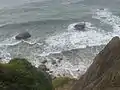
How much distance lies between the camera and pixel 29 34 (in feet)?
152

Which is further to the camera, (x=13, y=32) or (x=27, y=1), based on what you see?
(x=27, y=1)

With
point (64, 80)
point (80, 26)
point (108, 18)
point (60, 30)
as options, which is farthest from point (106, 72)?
point (108, 18)

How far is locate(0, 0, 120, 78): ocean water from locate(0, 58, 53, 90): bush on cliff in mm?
18605

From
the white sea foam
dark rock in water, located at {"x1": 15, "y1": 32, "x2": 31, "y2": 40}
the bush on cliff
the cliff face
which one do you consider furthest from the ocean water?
the bush on cliff

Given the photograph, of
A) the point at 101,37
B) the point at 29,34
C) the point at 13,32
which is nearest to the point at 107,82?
the point at 101,37

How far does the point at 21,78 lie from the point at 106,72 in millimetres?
8097

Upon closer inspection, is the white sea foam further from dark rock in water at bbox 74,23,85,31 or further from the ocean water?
dark rock in water at bbox 74,23,85,31

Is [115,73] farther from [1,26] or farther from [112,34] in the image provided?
[1,26]

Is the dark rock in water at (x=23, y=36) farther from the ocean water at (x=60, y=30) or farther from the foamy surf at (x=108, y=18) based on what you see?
the foamy surf at (x=108, y=18)

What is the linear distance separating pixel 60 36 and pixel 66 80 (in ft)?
64.3

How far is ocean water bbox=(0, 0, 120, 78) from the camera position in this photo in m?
36.4

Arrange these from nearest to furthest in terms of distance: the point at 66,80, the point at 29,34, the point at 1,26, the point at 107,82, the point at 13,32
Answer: the point at 107,82, the point at 66,80, the point at 29,34, the point at 13,32, the point at 1,26

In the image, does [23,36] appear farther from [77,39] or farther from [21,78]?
[21,78]

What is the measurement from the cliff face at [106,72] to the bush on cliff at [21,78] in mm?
4781
